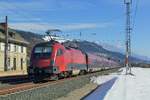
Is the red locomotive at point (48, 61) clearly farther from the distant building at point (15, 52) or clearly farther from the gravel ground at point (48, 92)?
the distant building at point (15, 52)

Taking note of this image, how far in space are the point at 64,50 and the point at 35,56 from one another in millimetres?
3716

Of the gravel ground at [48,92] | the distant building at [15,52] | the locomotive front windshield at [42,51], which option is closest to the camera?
the gravel ground at [48,92]

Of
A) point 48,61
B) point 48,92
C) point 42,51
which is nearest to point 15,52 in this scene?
point 42,51

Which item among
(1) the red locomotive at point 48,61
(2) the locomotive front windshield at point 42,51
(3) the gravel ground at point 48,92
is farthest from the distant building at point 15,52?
(3) the gravel ground at point 48,92

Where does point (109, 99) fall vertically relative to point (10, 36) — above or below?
below

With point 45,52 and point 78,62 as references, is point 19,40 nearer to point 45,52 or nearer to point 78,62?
point 78,62

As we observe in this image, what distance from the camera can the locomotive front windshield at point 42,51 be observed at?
3494 centimetres

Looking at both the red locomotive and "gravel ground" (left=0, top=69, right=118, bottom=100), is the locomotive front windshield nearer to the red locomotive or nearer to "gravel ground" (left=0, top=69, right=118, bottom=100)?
the red locomotive

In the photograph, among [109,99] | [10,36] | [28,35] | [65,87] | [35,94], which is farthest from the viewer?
[28,35]

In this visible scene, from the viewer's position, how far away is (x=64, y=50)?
38.0 m

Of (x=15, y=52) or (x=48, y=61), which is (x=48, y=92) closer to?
(x=48, y=61)

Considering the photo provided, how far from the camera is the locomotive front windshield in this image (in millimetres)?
34938

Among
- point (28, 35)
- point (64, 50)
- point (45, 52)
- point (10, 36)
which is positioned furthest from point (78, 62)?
point (28, 35)

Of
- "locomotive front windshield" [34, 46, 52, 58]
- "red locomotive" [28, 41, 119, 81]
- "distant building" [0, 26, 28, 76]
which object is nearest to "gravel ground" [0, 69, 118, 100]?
"red locomotive" [28, 41, 119, 81]
